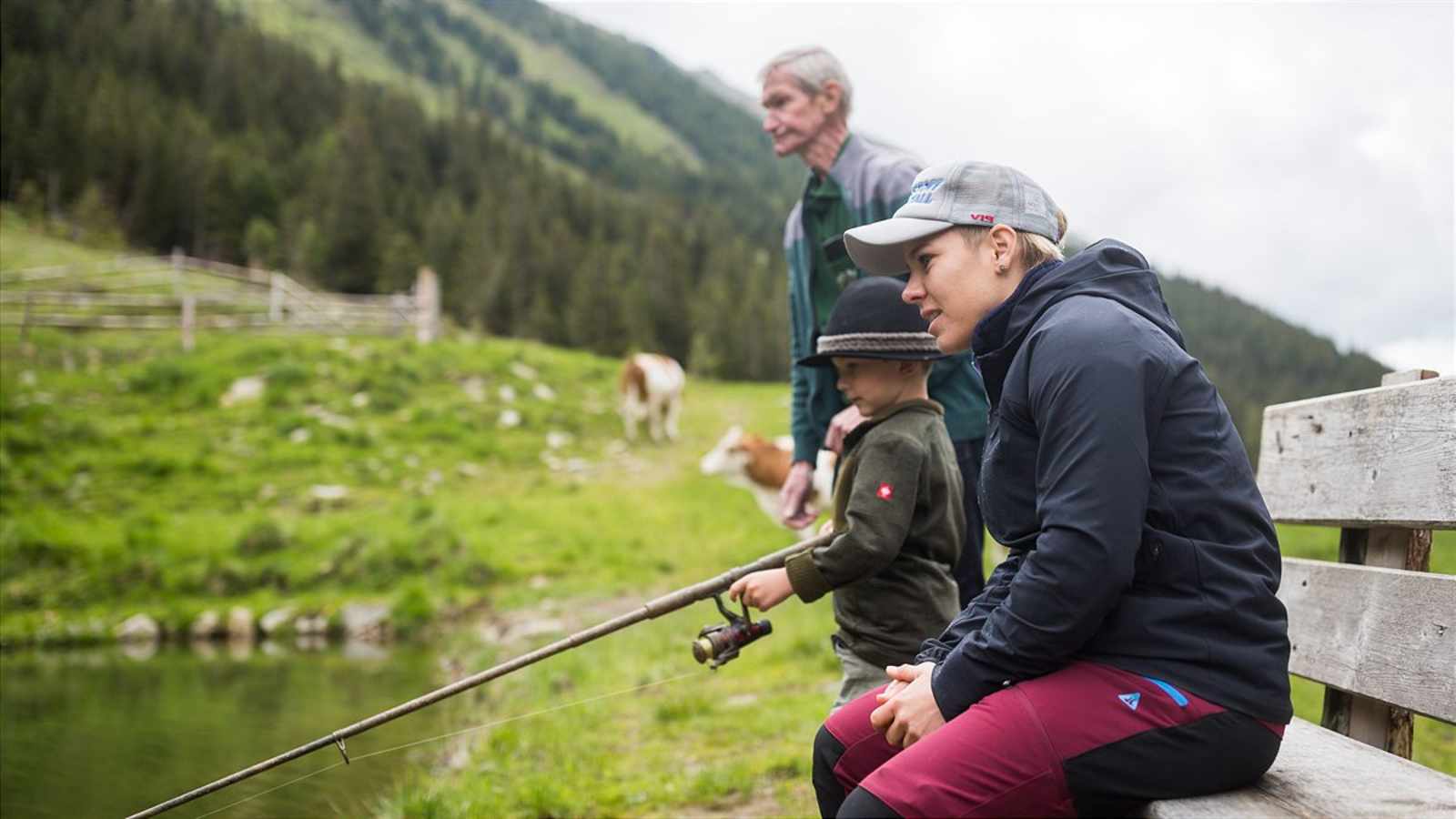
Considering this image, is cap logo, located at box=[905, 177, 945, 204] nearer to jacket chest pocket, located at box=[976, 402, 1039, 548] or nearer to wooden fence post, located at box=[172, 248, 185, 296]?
jacket chest pocket, located at box=[976, 402, 1039, 548]

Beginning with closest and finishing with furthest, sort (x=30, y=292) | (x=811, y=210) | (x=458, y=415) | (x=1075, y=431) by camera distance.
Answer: (x=1075, y=431), (x=811, y=210), (x=30, y=292), (x=458, y=415)

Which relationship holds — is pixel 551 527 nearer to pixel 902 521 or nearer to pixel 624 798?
pixel 624 798

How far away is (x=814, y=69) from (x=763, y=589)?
236 centimetres

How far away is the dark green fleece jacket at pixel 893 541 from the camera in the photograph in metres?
3.20

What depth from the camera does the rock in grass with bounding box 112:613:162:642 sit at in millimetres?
10062

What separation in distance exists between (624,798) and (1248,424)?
43.2 meters

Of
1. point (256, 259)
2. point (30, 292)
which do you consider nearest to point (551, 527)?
point (30, 292)

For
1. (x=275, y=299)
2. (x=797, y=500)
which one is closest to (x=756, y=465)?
(x=797, y=500)

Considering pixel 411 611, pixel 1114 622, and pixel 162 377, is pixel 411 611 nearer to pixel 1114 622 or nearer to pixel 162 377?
pixel 162 377

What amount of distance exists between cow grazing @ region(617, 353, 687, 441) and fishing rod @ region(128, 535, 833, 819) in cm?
1790

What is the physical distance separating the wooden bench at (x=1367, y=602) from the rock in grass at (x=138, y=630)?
10212 millimetres

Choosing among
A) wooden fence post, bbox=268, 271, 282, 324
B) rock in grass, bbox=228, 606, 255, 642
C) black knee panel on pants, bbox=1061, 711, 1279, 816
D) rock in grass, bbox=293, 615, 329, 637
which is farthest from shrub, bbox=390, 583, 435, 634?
wooden fence post, bbox=268, 271, 282, 324

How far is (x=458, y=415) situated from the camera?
62.1 ft

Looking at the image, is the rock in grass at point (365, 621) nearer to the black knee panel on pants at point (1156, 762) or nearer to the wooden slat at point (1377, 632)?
the wooden slat at point (1377, 632)
